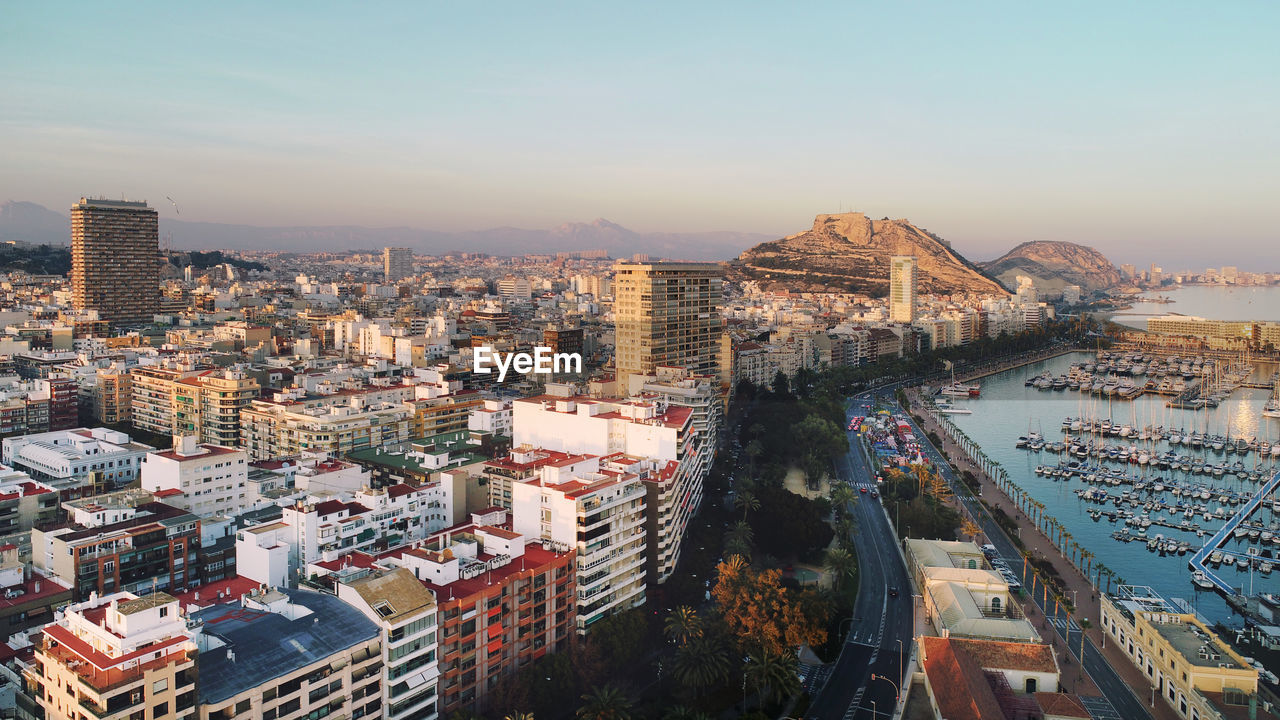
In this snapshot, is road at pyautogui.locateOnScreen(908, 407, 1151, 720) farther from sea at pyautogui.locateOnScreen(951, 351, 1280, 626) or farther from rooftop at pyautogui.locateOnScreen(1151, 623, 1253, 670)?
sea at pyautogui.locateOnScreen(951, 351, 1280, 626)

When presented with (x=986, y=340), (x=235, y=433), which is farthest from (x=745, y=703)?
(x=986, y=340)

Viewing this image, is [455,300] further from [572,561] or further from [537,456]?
[572,561]

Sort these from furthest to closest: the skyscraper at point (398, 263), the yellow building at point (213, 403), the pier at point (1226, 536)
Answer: the skyscraper at point (398, 263)
the yellow building at point (213, 403)
the pier at point (1226, 536)

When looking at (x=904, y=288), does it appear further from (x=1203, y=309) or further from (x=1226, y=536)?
(x=1203, y=309)

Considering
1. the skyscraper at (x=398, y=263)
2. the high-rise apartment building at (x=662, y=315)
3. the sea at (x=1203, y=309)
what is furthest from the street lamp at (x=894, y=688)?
the skyscraper at (x=398, y=263)

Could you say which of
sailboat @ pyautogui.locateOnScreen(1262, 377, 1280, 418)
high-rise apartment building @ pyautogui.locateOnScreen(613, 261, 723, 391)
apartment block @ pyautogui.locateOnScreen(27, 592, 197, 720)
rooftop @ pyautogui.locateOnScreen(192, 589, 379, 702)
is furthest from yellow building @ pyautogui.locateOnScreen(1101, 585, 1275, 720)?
sailboat @ pyautogui.locateOnScreen(1262, 377, 1280, 418)

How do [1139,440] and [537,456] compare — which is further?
[1139,440]

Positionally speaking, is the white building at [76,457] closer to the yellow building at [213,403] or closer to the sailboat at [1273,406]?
the yellow building at [213,403]
